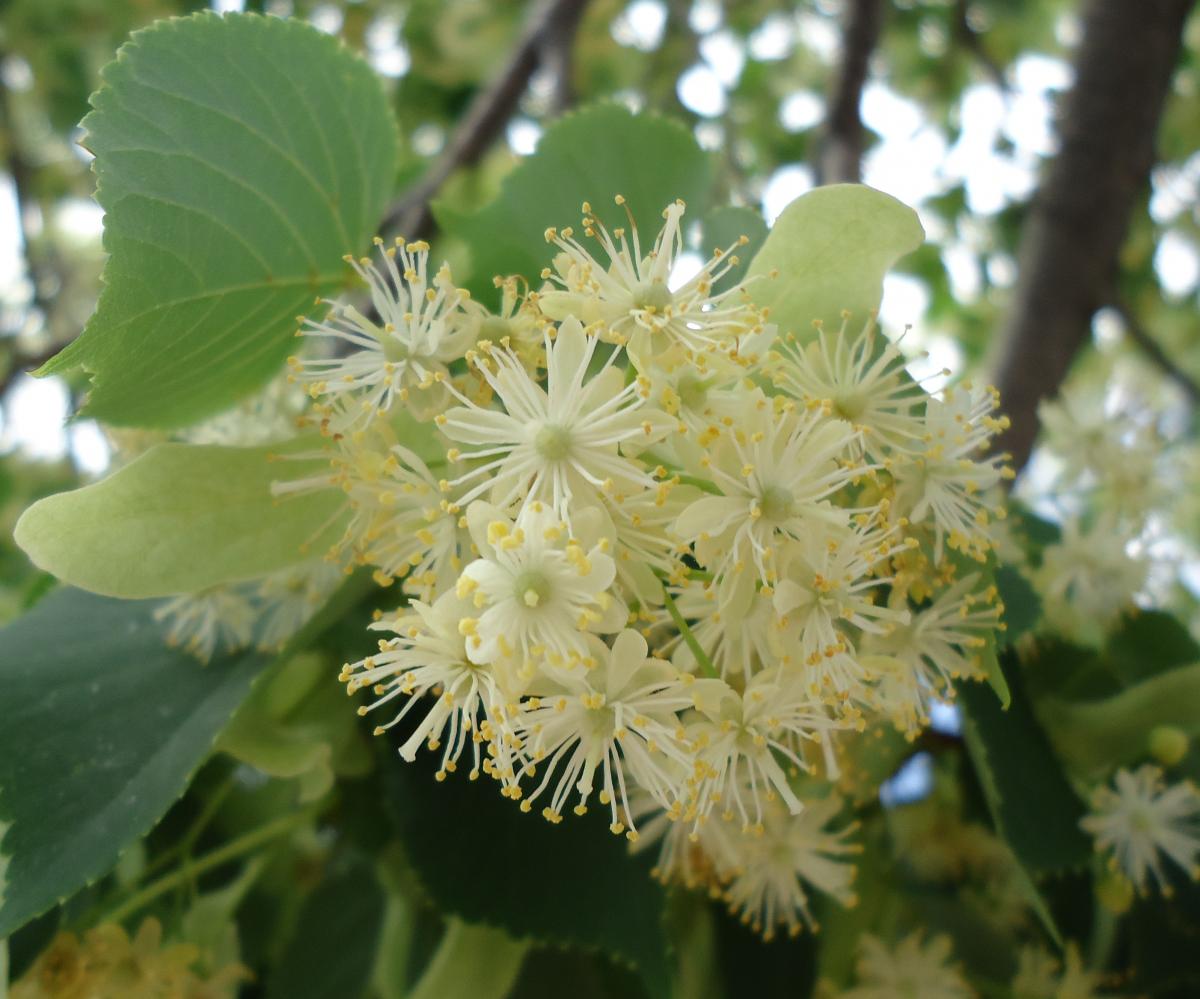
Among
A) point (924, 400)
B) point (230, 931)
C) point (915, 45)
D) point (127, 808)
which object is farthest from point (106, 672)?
point (915, 45)

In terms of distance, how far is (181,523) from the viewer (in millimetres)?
669

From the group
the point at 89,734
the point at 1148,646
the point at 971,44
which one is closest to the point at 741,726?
the point at 89,734

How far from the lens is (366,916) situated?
1048 mm

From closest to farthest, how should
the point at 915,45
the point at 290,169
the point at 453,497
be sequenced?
the point at 453,497, the point at 290,169, the point at 915,45

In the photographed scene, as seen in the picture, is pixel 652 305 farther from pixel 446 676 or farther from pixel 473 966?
pixel 473 966

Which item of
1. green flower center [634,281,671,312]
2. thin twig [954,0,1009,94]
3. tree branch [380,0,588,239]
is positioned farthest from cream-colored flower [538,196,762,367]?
thin twig [954,0,1009,94]

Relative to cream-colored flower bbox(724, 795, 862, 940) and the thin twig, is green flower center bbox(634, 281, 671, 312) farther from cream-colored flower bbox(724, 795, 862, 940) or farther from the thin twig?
the thin twig

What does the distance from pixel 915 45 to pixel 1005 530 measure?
6.20 feet

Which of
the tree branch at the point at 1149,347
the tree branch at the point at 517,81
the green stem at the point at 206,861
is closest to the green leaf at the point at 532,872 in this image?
the green stem at the point at 206,861

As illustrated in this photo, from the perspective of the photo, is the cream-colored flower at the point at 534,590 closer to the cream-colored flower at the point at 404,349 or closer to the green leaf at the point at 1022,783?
the cream-colored flower at the point at 404,349

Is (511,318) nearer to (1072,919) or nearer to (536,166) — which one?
(536,166)

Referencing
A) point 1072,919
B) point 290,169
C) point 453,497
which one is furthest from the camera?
point 1072,919

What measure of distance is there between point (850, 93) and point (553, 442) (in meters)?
1.02

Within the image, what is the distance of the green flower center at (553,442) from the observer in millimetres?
577
